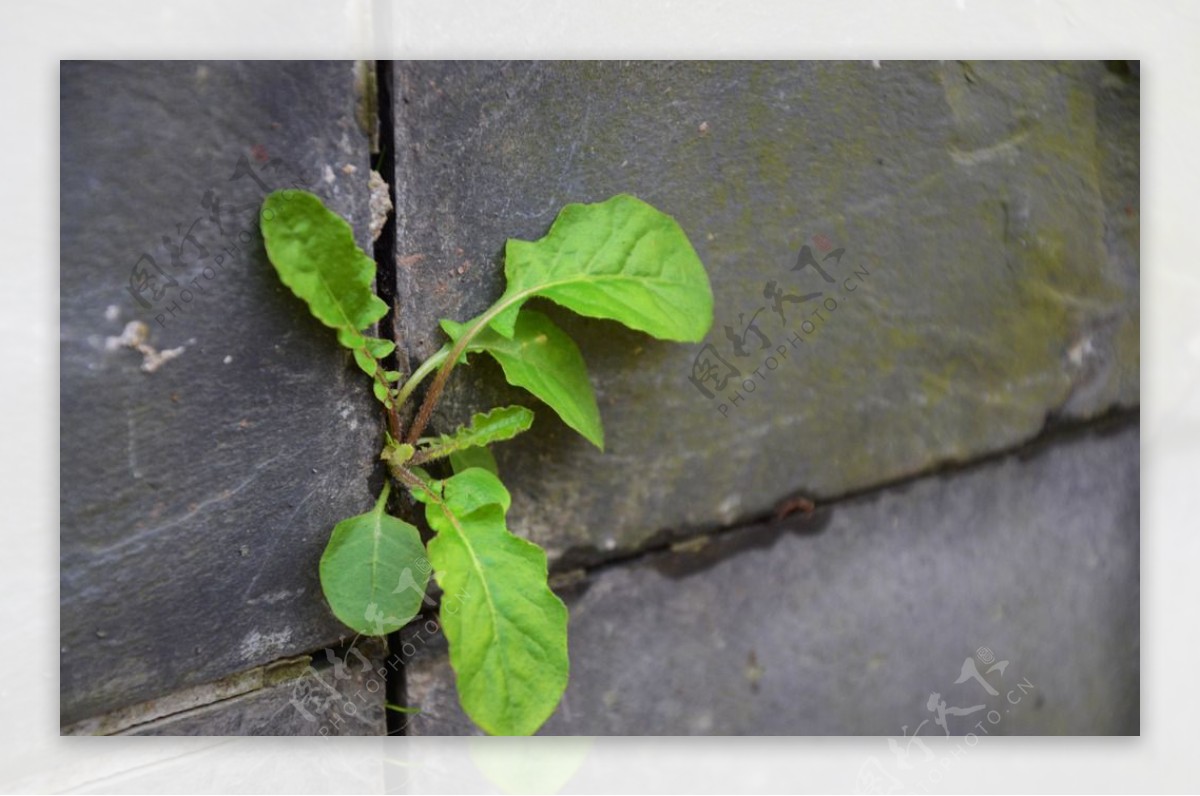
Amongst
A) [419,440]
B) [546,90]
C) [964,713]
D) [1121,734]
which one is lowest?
[1121,734]

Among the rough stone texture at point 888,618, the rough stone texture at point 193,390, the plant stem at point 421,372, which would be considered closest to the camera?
the rough stone texture at point 193,390

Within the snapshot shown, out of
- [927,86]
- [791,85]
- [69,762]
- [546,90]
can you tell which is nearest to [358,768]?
[69,762]

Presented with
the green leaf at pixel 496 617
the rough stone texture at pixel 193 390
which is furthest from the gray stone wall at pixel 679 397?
the green leaf at pixel 496 617

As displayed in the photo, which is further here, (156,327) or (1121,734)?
(1121,734)

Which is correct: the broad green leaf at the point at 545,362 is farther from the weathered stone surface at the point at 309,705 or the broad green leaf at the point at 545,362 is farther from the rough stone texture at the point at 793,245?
the weathered stone surface at the point at 309,705

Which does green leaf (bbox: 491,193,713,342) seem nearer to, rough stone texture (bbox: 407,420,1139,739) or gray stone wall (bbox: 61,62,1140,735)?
gray stone wall (bbox: 61,62,1140,735)

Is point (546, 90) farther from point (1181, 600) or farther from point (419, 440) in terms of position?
point (1181, 600)

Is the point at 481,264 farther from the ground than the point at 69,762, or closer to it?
farther from the ground

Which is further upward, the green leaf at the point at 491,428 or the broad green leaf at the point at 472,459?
the green leaf at the point at 491,428
